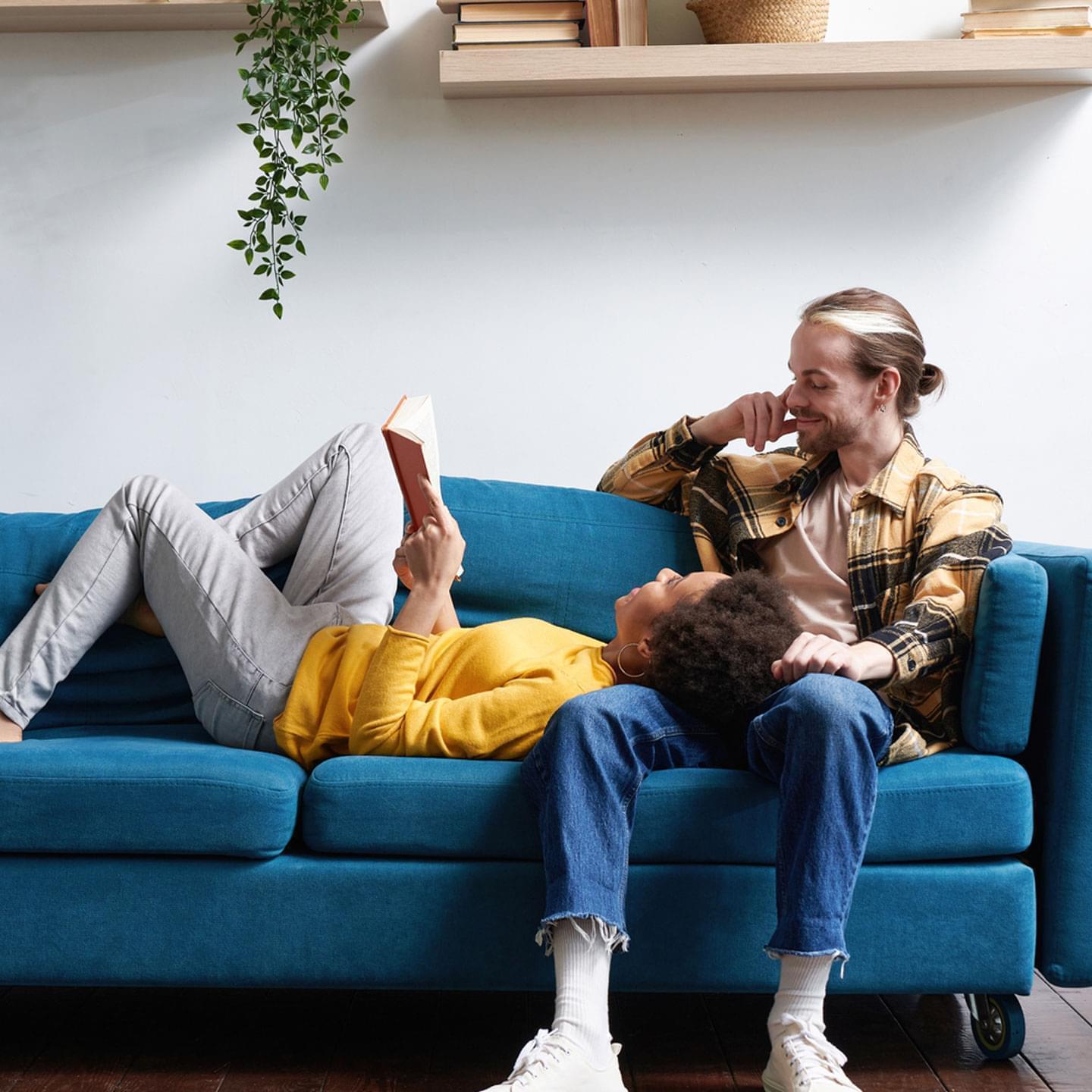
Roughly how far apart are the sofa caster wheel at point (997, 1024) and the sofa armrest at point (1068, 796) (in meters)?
0.08

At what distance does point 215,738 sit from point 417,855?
1.38 ft

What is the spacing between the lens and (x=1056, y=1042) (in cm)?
174

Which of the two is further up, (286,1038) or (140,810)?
(140,810)

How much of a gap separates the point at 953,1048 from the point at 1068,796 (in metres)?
0.40

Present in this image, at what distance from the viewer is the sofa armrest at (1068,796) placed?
1.65 meters

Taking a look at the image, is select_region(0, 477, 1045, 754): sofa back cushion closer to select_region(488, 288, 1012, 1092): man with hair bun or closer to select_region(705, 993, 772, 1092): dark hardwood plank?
select_region(488, 288, 1012, 1092): man with hair bun

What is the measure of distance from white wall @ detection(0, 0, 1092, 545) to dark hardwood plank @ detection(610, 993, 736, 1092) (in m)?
1.22

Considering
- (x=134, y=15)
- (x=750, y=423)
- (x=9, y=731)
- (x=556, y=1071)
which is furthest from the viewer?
(x=134, y=15)

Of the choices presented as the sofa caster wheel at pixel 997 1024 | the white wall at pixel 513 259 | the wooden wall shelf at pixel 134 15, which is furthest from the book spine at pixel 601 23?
the sofa caster wheel at pixel 997 1024

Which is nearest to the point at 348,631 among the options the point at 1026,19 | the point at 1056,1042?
the point at 1056,1042

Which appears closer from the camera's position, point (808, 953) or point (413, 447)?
point (808, 953)

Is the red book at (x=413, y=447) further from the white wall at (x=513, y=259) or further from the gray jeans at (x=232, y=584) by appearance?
the white wall at (x=513, y=259)

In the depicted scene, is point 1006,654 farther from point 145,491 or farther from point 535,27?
point 535,27

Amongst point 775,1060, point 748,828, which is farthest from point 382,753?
point 775,1060
